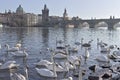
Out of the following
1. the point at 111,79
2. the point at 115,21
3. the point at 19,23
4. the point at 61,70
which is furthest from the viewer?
the point at 19,23

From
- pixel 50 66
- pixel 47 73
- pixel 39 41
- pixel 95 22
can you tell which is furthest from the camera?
pixel 95 22

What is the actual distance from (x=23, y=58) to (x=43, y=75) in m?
9.39

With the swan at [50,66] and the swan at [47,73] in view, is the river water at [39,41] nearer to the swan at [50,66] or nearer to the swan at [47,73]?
the swan at [47,73]

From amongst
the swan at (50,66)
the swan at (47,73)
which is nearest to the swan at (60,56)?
the swan at (50,66)

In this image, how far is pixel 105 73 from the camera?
22.2 metres

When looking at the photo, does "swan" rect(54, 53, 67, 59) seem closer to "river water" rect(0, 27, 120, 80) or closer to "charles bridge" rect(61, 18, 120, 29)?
"river water" rect(0, 27, 120, 80)

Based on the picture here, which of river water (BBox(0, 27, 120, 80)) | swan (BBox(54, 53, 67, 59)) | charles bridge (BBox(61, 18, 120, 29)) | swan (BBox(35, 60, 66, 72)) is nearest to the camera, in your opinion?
swan (BBox(35, 60, 66, 72))

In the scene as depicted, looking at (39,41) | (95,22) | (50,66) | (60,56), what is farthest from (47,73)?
(95,22)

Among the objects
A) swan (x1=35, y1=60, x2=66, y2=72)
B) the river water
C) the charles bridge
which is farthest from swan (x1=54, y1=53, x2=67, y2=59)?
the charles bridge

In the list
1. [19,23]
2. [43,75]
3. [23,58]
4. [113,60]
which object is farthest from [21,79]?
[19,23]

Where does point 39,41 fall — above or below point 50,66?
above

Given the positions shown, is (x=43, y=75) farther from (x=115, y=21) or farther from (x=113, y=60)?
(x=115, y=21)

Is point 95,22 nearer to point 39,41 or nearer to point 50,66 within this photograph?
point 39,41

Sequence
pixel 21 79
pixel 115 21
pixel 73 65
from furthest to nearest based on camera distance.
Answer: pixel 115 21, pixel 73 65, pixel 21 79
